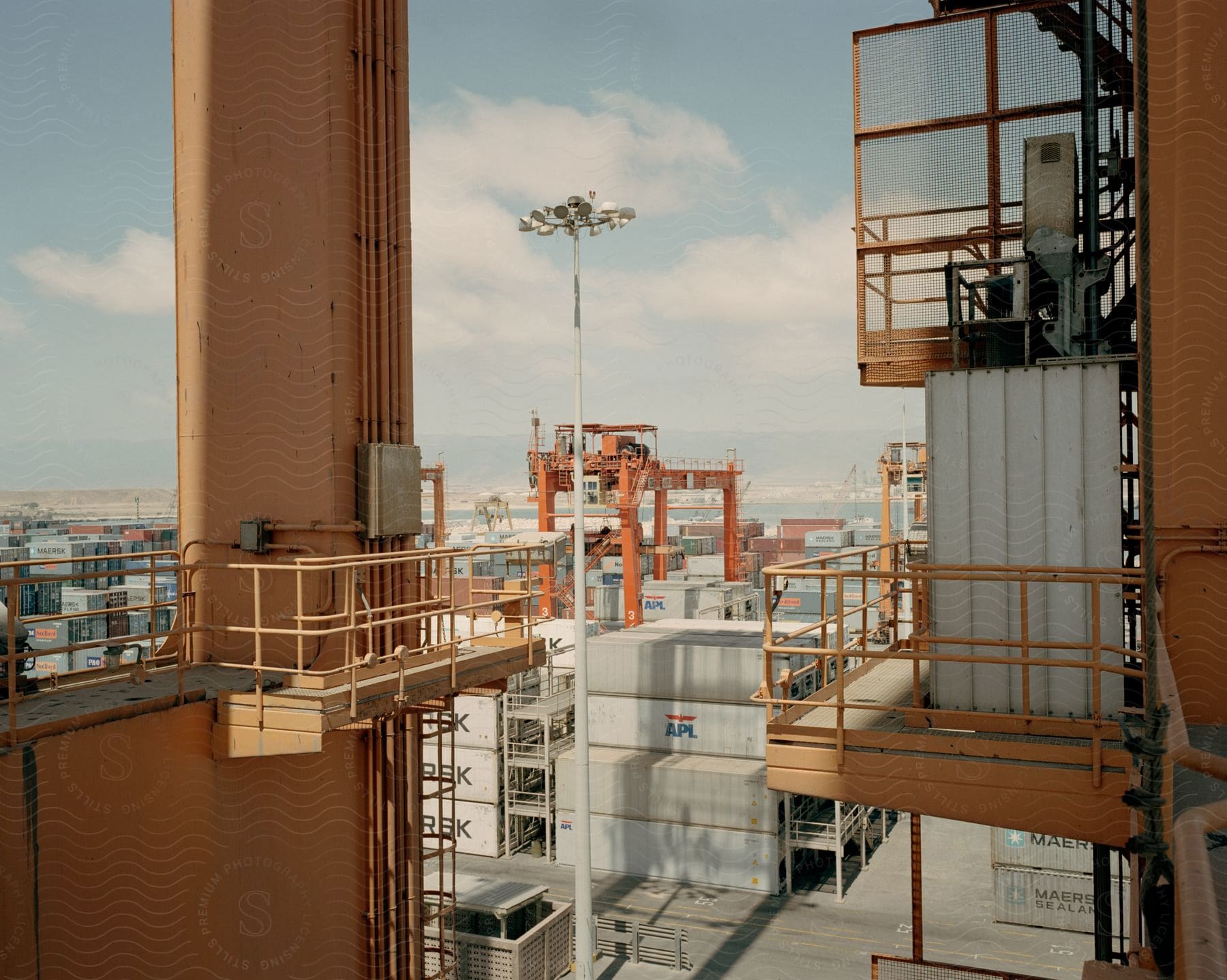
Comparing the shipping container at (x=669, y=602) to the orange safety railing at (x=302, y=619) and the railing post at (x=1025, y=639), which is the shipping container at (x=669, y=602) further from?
the railing post at (x=1025, y=639)

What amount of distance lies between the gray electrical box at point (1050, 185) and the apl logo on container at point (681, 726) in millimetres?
14191

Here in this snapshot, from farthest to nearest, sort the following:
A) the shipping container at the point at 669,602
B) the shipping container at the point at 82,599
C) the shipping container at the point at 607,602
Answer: the shipping container at the point at 607,602 → the shipping container at the point at 669,602 → the shipping container at the point at 82,599

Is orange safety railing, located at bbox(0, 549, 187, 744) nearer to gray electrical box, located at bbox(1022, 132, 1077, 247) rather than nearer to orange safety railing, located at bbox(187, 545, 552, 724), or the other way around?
orange safety railing, located at bbox(187, 545, 552, 724)

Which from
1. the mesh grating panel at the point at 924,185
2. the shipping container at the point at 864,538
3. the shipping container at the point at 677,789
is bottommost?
the shipping container at the point at 677,789

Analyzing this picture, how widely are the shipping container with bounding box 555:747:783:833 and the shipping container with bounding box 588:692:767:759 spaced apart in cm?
21

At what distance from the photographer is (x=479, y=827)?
20.9m

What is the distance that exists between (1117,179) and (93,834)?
8488 mm

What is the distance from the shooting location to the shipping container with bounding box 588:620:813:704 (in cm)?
1888

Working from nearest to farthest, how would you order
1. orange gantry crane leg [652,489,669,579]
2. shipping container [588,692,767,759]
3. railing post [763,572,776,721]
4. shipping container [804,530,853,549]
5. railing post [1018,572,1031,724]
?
railing post [1018,572,1031,724] → railing post [763,572,776,721] → shipping container [588,692,767,759] → orange gantry crane leg [652,489,669,579] → shipping container [804,530,853,549]

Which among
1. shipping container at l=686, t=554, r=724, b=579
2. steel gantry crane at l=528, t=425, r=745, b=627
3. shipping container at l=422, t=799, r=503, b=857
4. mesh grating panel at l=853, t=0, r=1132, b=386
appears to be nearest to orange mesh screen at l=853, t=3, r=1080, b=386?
mesh grating panel at l=853, t=0, r=1132, b=386

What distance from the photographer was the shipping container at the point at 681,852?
18.4 m

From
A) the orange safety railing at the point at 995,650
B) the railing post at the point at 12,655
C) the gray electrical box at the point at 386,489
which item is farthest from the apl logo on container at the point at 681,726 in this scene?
the railing post at the point at 12,655

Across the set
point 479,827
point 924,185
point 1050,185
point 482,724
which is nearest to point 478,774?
point 482,724

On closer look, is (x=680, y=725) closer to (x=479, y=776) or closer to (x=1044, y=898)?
(x=479, y=776)
